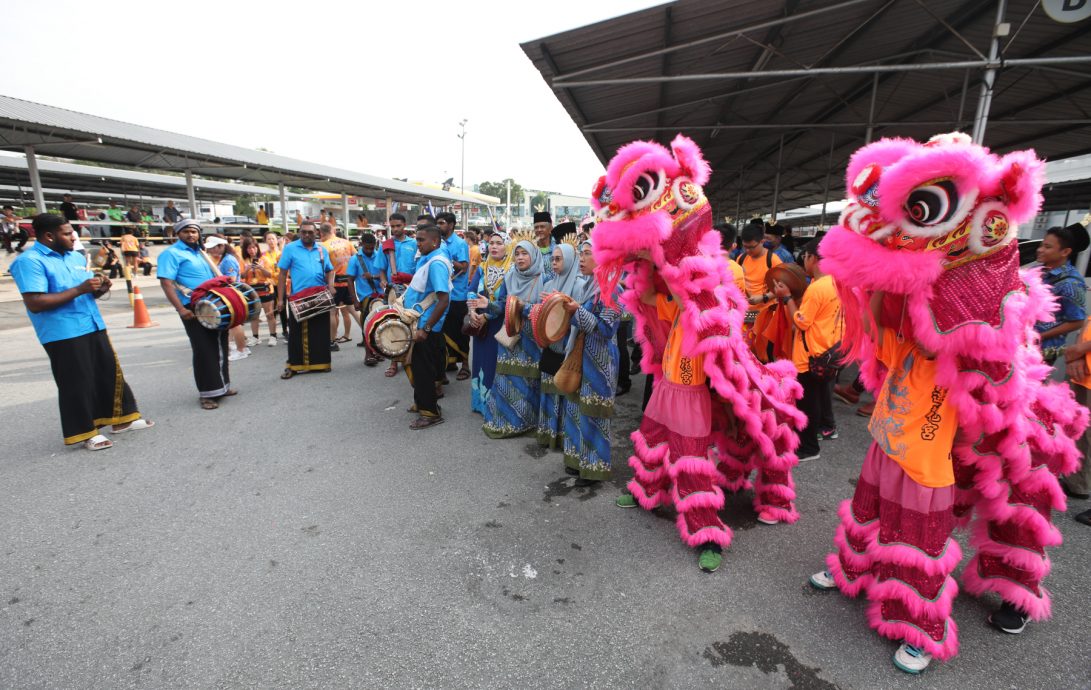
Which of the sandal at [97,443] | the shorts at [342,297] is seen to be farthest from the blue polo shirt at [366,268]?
the sandal at [97,443]

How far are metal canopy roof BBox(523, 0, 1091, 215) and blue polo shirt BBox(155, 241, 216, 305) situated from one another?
4044 millimetres

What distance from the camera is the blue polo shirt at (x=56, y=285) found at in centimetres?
369

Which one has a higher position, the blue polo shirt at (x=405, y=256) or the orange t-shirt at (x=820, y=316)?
the blue polo shirt at (x=405, y=256)

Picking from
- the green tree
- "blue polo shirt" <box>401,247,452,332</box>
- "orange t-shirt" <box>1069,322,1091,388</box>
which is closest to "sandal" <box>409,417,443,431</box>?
"blue polo shirt" <box>401,247,452,332</box>

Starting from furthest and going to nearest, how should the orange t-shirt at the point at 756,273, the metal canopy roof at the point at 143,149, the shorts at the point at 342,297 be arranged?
1. the metal canopy roof at the point at 143,149
2. the shorts at the point at 342,297
3. the orange t-shirt at the point at 756,273

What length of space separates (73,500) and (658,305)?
3992 millimetres

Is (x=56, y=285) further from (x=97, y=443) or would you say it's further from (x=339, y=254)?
(x=339, y=254)

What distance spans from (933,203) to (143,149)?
53.4 feet

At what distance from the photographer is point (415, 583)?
2564 millimetres

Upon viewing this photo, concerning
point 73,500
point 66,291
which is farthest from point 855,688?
point 66,291

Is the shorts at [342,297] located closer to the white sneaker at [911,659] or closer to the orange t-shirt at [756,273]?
the orange t-shirt at [756,273]

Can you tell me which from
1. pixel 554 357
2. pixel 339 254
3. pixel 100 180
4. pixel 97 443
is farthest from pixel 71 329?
pixel 100 180

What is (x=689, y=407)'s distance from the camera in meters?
2.66

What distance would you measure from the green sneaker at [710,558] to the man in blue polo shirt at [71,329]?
4.66m
